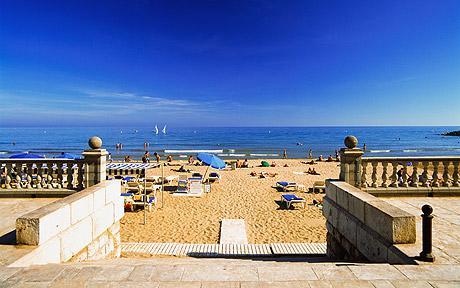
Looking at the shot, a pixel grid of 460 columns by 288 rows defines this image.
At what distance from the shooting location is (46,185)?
26.2 feet

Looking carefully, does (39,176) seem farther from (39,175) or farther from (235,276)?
(235,276)

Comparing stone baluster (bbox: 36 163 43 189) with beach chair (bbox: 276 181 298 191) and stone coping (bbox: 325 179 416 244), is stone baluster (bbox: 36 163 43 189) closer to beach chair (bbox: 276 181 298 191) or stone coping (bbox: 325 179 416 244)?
stone coping (bbox: 325 179 416 244)

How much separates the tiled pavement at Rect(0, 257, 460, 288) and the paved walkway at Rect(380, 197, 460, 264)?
0.36 metres

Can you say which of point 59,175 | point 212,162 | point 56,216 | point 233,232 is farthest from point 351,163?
point 212,162

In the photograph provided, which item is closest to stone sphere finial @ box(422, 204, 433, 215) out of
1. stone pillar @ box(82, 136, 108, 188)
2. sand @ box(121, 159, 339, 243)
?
sand @ box(121, 159, 339, 243)

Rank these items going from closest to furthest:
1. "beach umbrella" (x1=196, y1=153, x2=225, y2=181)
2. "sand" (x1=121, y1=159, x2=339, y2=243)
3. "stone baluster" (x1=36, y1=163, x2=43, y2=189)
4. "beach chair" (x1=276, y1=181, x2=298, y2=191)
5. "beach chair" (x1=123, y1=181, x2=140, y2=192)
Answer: "stone baluster" (x1=36, y1=163, x2=43, y2=189) < "sand" (x1=121, y1=159, x2=339, y2=243) < "beach chair" (x1=123, y1=181, x2=140, y2=192) < "beach umbrella" (x1=196, y1=153, x2=225, y2=181) < "beach chair" (x1=276, y1=181, x2=298, y2=191)

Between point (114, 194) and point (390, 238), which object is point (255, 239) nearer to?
point (114, 194)

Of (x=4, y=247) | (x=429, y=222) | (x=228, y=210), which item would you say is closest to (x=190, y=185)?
(x=228, y=210)

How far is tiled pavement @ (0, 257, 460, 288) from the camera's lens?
311cm

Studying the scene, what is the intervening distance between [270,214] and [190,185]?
18.9 feet

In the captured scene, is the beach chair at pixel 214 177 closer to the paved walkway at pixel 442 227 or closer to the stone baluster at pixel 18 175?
the stone baluster at pixel 18 175

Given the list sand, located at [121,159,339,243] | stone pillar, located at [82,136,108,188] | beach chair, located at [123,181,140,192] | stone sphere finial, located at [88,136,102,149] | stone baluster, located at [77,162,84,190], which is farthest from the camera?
beach chair, located at [123,181,140,192]

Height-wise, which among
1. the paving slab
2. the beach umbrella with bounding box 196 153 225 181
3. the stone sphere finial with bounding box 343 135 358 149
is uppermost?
the stone sphere finial with bounding box 343 135 358 149

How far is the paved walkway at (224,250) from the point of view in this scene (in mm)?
7547
